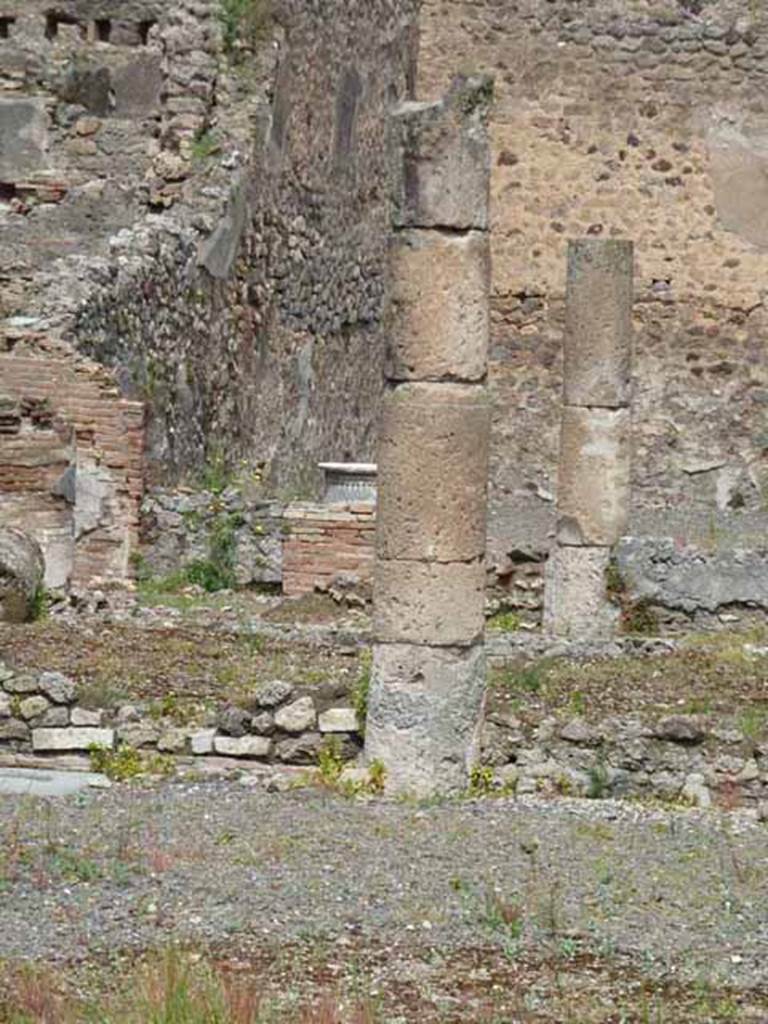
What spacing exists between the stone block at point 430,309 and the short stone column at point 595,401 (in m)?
5.21

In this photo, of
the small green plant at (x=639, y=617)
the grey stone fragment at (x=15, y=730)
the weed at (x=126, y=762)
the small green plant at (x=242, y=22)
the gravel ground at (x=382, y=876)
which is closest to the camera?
the gravel ground at (x=382, y=876)

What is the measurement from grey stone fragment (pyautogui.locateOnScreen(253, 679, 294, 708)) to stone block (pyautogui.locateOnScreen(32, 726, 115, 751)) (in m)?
0.66

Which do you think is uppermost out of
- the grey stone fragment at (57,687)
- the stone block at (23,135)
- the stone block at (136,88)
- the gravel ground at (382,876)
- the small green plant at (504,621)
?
the stone block at (136,88)

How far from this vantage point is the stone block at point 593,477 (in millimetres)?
15633

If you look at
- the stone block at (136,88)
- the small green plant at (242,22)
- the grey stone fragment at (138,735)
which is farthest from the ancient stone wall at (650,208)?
the grey stone fragment at (138,735)

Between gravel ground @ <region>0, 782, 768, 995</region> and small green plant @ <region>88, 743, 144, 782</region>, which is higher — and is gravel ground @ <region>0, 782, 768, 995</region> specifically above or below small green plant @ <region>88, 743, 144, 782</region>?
above

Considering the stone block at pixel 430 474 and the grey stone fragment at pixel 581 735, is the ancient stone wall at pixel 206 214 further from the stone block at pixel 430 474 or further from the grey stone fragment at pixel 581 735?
the grey stone fragment at pixel 581 735

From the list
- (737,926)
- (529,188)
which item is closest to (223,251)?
(529,188)

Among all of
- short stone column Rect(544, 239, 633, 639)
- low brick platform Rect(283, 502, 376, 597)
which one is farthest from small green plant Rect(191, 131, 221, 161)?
short stone column Rect(544, 239, 633, 639)

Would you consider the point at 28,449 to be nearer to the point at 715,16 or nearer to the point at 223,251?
the point at 223,251

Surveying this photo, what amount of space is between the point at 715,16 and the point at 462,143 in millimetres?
14389

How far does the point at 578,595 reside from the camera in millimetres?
15391

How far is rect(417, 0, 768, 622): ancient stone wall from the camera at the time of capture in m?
24.0

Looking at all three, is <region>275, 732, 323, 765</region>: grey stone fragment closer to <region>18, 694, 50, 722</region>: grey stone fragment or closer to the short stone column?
<region>18, 694, 50, 722</region>: grey stone fragment
